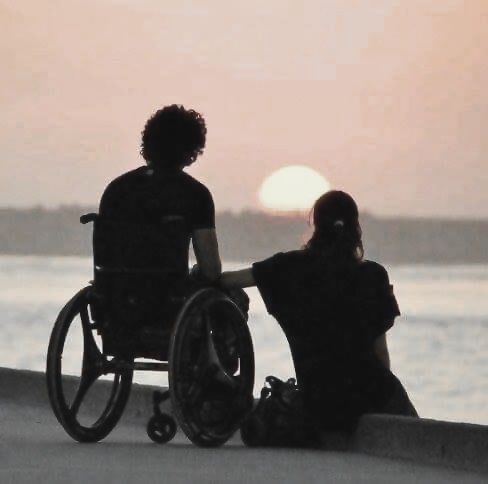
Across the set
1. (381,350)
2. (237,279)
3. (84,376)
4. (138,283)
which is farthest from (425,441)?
(84,376)

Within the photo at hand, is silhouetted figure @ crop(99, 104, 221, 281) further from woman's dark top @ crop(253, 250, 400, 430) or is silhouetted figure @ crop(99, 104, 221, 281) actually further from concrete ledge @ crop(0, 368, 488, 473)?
concrete ledge @ crop(0, 368, 488, 473)

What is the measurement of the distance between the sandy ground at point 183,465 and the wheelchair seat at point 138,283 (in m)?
0.40

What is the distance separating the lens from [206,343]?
22.9ft

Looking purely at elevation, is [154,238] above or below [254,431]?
above

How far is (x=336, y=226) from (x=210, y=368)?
27.6 inches

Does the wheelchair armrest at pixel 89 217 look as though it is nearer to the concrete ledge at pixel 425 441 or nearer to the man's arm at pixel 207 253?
the man's arm at pixel 207 253

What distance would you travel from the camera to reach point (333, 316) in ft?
23.2

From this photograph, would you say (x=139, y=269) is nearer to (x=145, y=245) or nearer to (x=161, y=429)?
(x=145, y=245)

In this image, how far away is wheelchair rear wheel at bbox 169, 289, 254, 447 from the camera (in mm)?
6844

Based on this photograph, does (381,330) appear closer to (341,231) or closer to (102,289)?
(341,231)

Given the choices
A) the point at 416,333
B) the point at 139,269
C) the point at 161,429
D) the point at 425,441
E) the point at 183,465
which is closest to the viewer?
the point at 183,465

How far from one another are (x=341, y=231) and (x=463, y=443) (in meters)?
1.01

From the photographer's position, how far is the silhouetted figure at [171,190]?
696 cm

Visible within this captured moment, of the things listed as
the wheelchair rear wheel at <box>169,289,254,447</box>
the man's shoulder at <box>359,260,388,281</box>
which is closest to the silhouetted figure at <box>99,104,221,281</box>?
the wheelchair rear wheel at <box>169,289,254,447</box>
